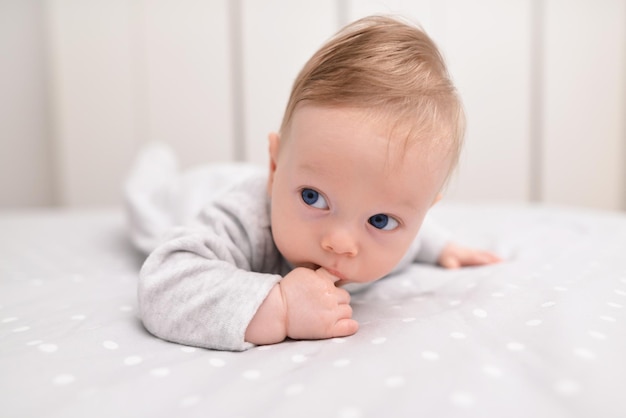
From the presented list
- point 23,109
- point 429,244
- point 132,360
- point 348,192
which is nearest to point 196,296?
point 132,360

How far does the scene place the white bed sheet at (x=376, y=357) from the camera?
0.45 m

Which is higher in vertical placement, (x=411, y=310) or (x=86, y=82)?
(x=86, y=82)

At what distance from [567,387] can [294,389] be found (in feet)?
0.77

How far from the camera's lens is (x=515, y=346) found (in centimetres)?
54

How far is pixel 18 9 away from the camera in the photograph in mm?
2174

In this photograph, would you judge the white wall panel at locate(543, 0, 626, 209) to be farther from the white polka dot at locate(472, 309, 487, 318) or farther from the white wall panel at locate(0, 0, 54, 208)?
the white wall panel at locate(0, 0, 54, 208)

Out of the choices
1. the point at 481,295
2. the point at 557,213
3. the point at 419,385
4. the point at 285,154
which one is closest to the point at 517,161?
the point at 557,213

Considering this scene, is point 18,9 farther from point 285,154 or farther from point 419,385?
point 419,385

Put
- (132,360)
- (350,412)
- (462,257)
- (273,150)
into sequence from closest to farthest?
(350,412) < (132,360) < (273,150) < (462,257)

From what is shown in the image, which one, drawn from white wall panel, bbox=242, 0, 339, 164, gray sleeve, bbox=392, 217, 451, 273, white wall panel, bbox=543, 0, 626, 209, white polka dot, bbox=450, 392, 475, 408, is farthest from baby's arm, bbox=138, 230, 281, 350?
white wall panel, bbox=543, 0, 626, 209

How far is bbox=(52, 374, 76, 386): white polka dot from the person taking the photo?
1.60ft

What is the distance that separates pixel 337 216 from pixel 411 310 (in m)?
0.18

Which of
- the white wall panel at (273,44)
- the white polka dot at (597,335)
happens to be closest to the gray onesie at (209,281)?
the white polka dot at (597,335)

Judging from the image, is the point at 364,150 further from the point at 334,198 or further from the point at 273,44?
the point at 273,44
